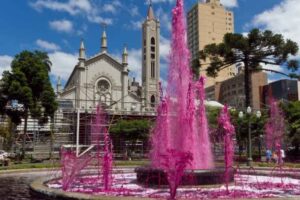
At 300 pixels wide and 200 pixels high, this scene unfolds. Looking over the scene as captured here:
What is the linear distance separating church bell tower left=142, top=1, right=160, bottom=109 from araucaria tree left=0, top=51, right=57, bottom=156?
172 feet

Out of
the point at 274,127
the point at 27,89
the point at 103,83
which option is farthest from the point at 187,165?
the point at 103,83

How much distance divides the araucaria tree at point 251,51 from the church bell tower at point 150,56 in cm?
5228

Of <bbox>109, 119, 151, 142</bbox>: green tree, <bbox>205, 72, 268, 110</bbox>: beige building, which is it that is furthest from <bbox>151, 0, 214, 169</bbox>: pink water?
<bbox>205, 72, 268, 110</bbox>: beige building

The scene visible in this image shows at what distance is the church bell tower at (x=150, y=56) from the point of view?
90062 millimetres

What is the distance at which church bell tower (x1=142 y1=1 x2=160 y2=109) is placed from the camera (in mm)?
90062

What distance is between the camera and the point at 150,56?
9488 cm

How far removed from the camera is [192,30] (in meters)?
137

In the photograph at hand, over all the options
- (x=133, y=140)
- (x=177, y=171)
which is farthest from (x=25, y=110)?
(x=177, y=171)

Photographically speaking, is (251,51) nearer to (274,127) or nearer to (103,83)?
(274,127)

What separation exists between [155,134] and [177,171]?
6431 mm

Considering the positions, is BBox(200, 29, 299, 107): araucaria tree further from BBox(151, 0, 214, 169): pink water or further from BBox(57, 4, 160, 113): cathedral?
BBox(57, 4, 160, 113): cathedral

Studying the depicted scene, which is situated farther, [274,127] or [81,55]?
[81,55]

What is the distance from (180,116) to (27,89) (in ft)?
73.4

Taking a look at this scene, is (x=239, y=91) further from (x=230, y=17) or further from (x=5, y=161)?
(x=5, y=161)
